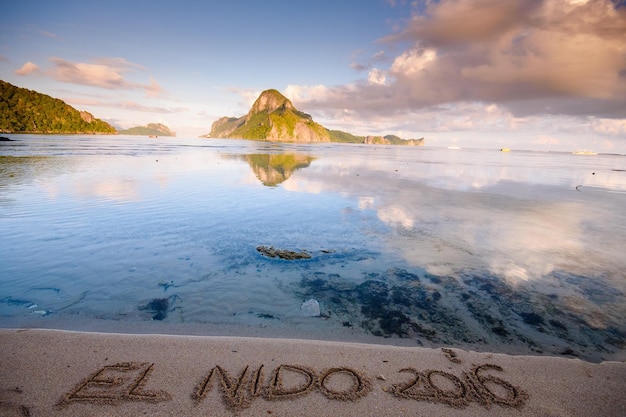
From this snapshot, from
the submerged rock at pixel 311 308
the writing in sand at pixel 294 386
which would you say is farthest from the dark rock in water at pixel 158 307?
the submerged rock at pixel 311 308

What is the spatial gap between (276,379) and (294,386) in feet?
1.04

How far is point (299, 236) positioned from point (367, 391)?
8.63 m

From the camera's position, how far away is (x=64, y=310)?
22.3 ft

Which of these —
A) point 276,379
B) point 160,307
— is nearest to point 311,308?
point 276,379

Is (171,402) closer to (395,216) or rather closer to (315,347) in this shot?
(315,347)

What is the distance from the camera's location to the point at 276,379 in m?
4.57

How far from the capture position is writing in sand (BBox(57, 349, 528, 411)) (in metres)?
4.20

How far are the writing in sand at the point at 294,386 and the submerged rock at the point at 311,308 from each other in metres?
2.21

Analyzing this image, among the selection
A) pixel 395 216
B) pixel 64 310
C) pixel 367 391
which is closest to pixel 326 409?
pixel 367 391

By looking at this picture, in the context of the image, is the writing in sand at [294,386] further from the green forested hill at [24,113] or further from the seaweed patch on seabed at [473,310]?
the green forested hill at [24,113]

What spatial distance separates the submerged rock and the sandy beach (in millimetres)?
1446

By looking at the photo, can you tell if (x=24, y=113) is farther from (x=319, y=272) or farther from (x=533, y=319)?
(x=533, y=319)

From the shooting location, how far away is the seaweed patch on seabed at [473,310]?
20.8 ft

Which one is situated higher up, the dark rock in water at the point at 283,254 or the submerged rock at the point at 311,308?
the dark rock in water at the point at 283,254
